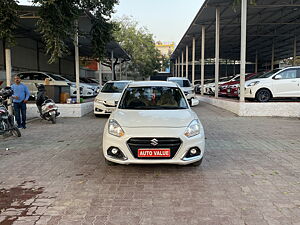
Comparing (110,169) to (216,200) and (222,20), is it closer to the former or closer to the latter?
(216,200)

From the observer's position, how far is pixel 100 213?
312cm

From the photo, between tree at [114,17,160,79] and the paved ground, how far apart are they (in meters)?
26.3

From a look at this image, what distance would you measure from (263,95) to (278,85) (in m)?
0.70

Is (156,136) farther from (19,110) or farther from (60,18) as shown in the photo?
(60,18)

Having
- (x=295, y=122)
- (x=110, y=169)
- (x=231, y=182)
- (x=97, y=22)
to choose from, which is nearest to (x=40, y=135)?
(x=110, y=169)

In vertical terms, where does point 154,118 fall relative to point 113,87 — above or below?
below

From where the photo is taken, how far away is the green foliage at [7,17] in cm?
790

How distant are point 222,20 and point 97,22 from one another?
940cm

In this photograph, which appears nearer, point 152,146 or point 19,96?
point 152,146

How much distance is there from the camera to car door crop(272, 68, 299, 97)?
1105cm

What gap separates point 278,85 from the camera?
11.1 metres

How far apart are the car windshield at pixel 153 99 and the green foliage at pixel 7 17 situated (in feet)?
16.4

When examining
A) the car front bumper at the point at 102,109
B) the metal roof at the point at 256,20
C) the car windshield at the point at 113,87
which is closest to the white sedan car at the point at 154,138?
the car front bumper at the point at 102,109

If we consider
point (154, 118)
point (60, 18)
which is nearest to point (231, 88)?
point (60, 18)
